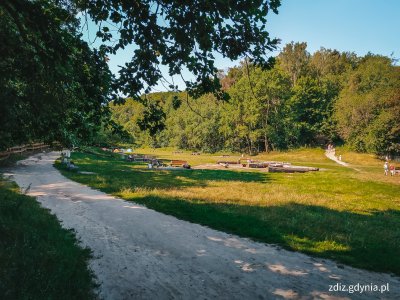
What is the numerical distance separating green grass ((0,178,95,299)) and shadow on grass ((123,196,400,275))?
5611 mm

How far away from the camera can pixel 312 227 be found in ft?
41.8

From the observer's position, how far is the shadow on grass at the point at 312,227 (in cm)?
961

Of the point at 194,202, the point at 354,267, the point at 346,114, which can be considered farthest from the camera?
the point at 346,114

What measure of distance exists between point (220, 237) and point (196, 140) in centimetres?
8909

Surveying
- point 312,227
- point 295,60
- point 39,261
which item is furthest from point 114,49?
point 295,60

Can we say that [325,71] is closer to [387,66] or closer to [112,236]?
[387,66]

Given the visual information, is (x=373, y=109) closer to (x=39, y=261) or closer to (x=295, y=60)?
(x=295, y=60)

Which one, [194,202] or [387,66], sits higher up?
[387,66]

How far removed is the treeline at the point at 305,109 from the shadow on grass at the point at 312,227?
4020cm

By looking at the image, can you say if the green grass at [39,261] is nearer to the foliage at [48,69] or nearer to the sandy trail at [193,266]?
the sandy trail at [193,266]

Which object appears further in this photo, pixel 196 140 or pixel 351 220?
pixel 196 140

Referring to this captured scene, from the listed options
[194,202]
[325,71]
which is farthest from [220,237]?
[325,71]

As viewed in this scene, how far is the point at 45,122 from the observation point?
9.37m

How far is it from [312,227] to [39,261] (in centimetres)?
995
